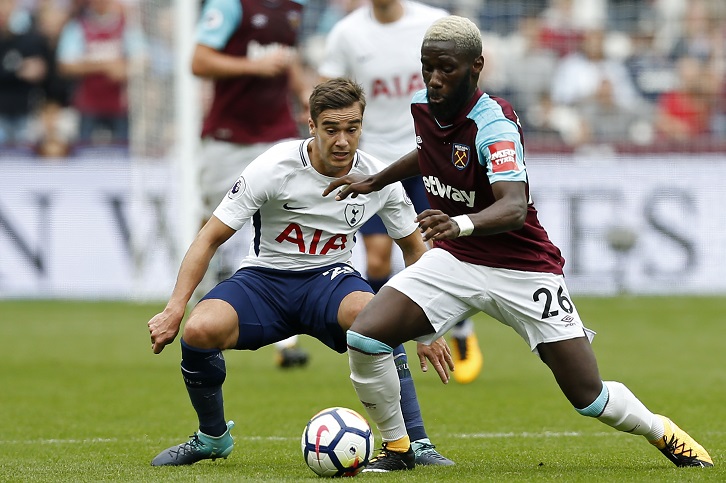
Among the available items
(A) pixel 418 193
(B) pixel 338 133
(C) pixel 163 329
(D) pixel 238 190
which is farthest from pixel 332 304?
(A) pixel 418 193

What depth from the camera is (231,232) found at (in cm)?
571

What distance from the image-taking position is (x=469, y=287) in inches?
216

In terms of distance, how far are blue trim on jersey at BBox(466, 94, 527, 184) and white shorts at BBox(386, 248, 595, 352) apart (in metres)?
0.52

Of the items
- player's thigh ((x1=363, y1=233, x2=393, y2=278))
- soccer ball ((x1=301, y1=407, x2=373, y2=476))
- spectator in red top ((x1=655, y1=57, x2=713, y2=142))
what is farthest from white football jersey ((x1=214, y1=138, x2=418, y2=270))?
spectator in red top ((x1=655, y1=57, x2=713, y2=142))

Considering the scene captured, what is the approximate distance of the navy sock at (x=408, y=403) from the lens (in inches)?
233

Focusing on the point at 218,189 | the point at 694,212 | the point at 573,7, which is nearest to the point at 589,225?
the point at 694,212

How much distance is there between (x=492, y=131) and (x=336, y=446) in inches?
58.0

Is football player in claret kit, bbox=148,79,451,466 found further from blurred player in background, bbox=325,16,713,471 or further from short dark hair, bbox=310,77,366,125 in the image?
blurred player in background, bbox=325,16,713,471

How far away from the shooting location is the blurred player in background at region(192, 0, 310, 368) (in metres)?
9.29

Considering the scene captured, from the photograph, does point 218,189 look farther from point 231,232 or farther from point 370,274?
point 231,232

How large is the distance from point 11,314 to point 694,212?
25.8 feet

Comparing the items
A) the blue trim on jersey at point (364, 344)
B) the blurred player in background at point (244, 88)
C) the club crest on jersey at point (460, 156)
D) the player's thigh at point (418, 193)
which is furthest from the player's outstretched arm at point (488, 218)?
the blurred player in background at point (244, 88)

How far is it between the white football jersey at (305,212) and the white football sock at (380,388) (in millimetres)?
844

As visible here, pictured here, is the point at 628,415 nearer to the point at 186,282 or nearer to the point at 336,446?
the point at 336,446
